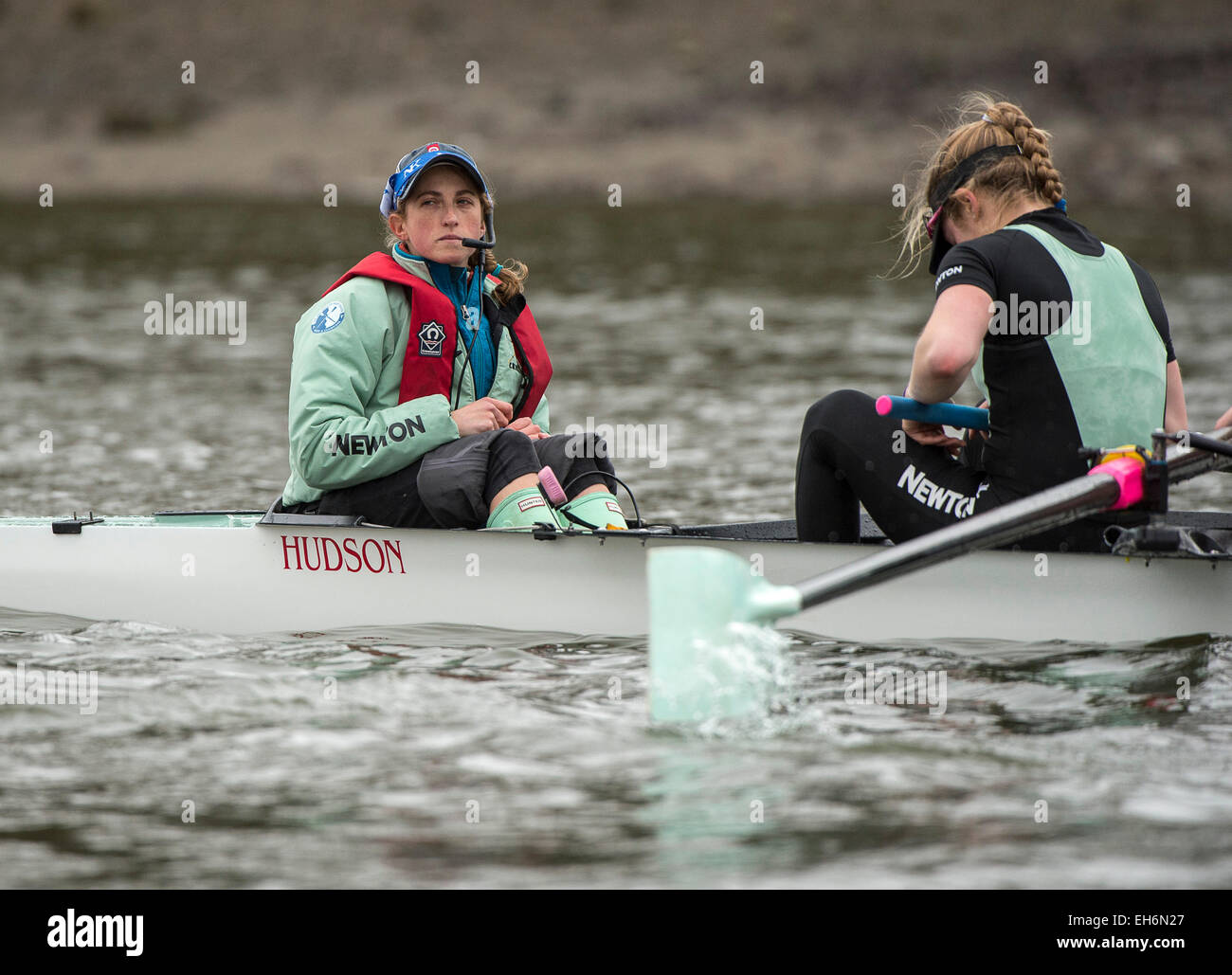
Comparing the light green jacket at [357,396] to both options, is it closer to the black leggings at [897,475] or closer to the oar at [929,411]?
the black leggings at [897,475]

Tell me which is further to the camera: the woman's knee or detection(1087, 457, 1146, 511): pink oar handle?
the woman's knee

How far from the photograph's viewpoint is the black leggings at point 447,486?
6.00 metres

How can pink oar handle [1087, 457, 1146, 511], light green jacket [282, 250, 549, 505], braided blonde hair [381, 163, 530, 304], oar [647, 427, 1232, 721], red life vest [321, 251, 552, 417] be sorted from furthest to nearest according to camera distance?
braided blonde hair [381, 163, 530, 304], red life vest [321, 251, 552, 417], light green jacket [282, 250, 549, 505], pink oar handle [1087, 457, 1146, 511], oar [647, 427, 1232, 721]

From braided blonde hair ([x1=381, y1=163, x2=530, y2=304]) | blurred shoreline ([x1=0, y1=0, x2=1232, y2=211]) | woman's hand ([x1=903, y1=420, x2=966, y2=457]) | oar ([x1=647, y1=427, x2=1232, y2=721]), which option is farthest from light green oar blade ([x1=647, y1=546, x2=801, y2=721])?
blurred shoreline ([x1=0, y1=0, x2=1232, y2=211])

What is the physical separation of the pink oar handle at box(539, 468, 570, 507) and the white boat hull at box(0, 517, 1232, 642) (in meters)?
0.25

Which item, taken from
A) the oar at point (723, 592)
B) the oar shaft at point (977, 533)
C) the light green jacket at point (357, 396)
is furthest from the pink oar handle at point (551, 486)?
the oar shaft at point (977, 533)

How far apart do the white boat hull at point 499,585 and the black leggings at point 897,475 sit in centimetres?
15

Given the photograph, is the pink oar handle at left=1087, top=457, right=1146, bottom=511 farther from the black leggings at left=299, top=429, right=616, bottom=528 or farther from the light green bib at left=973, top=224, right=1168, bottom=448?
the black leggings at left=299, top=429, right=616, bottom=528

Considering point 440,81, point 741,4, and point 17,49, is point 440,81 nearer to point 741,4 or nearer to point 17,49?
point 741,4

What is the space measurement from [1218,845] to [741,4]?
40213 millimetres

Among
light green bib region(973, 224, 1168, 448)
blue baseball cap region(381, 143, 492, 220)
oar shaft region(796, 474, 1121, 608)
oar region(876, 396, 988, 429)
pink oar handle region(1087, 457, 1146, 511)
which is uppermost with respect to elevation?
blue baseball cap region(381, 143, 492, 220)

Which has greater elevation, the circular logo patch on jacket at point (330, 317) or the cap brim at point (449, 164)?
the cap brim at point (449, 164)

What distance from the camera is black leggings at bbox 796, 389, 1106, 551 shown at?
18.7 feet

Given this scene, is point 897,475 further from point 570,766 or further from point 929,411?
point 570,766
